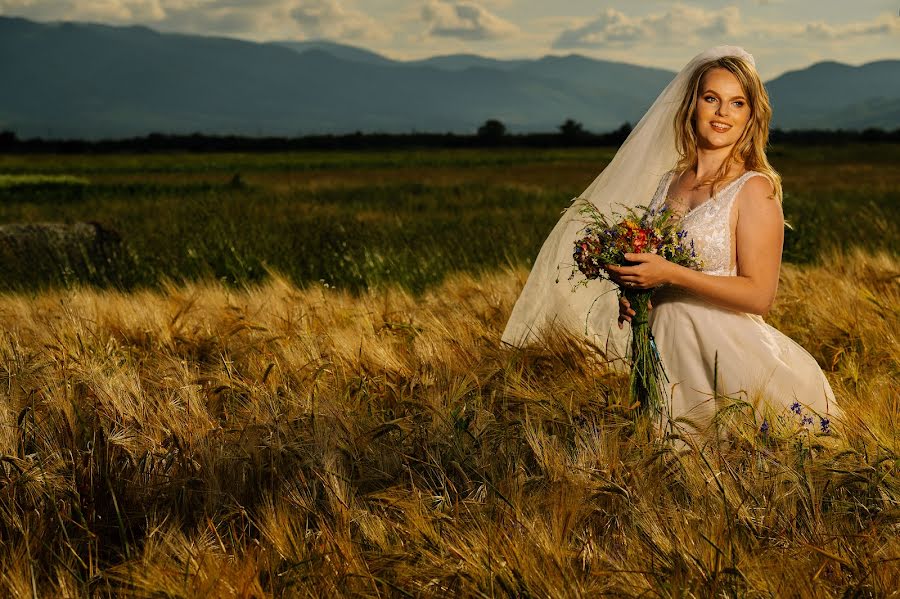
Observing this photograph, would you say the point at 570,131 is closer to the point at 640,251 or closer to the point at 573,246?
the point at 573,246

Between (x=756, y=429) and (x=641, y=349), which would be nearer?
(x=756, y=429)

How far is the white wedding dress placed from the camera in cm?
310

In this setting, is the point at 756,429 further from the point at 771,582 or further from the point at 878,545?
the point at 771,582

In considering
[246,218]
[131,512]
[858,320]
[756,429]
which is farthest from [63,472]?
[246,218]

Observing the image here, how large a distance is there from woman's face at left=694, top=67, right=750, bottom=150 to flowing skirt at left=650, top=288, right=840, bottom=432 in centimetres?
57

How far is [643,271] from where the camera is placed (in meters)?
2.81

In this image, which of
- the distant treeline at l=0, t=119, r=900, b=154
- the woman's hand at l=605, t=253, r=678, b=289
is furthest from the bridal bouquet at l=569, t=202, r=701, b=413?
the distant treeline at l=0, t=119, r=900, b=154

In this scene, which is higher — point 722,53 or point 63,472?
point 722,53

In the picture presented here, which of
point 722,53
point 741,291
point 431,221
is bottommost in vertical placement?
point 431,221

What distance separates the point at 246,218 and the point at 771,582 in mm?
12670

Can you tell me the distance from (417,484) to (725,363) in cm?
130

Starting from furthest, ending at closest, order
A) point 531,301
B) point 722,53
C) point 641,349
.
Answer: point 531,301
point 722,53
point 641,349

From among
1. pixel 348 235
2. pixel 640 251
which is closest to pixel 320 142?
pixel 348 235

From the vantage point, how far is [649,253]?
2824 millimetres
